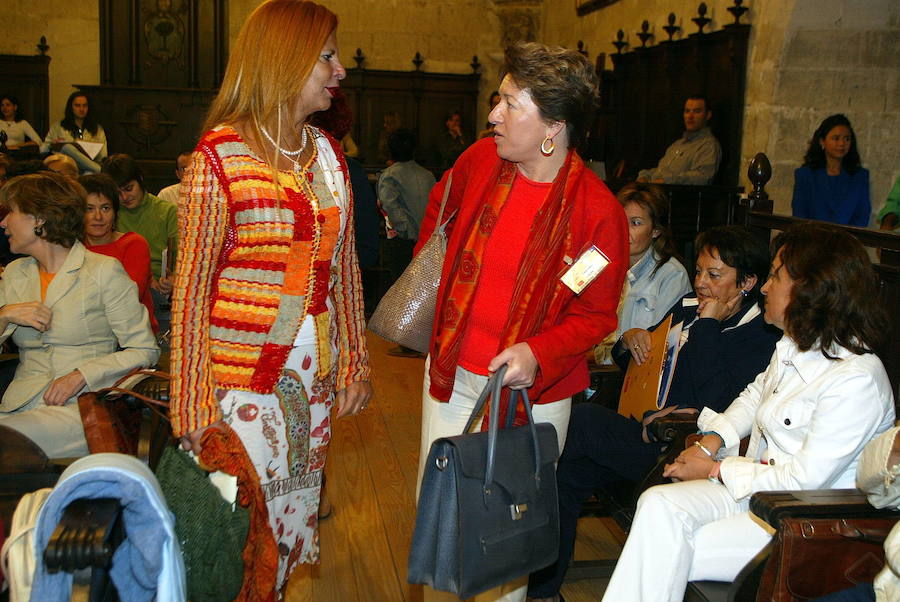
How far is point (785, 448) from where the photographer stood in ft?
7.40

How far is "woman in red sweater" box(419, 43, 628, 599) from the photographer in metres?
2.10

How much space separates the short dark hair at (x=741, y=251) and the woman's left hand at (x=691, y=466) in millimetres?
771

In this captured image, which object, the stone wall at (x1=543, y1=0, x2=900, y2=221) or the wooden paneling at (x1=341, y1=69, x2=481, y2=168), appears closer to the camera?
the stone wall at (x1=543, y1=0, x2=900, y2=221)

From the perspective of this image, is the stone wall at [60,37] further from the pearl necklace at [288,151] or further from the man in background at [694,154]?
the pearl necklace at [288,151]

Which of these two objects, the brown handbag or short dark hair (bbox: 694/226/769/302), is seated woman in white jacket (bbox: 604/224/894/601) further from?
the brown handbag

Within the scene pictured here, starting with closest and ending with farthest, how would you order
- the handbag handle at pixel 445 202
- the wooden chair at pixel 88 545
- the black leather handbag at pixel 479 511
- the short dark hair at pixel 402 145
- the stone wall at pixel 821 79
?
the wooden chair at pixel 88 545 → the black leather handbag at pixel 479 511 → the handbag handle at pixel 445 202 → the stone wall at pixel 821 79 → the short dark hair at pixel 402 145

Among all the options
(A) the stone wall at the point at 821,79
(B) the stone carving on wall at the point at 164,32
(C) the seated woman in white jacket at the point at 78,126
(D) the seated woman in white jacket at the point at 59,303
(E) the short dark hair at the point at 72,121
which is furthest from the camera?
(B) the stone carving on wall at the point at 164,32

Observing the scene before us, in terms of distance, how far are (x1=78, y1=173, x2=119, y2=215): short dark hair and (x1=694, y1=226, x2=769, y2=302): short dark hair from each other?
237cm

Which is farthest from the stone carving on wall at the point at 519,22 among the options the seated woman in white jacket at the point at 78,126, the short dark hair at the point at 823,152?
the short dark hair at the point at 823,152

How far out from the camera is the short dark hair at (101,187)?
3783 millimetres

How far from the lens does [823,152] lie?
6117mm

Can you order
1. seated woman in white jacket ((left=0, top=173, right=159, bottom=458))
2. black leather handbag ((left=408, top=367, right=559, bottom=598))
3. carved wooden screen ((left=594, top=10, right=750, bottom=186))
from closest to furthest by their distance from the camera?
black leather handbag ((left=408, top=367, right=559, bottom=598)) < seated woman in white jacket ((left=0, top=173, right=159, bottom=458)) < carved wooden screen ((left=594, top=10, right=750, bottom=186))

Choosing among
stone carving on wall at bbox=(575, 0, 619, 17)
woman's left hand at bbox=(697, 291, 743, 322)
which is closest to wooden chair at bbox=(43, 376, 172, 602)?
woman's left hand at bbox=(697, 291, 743, 322)

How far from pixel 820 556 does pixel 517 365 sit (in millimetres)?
747
